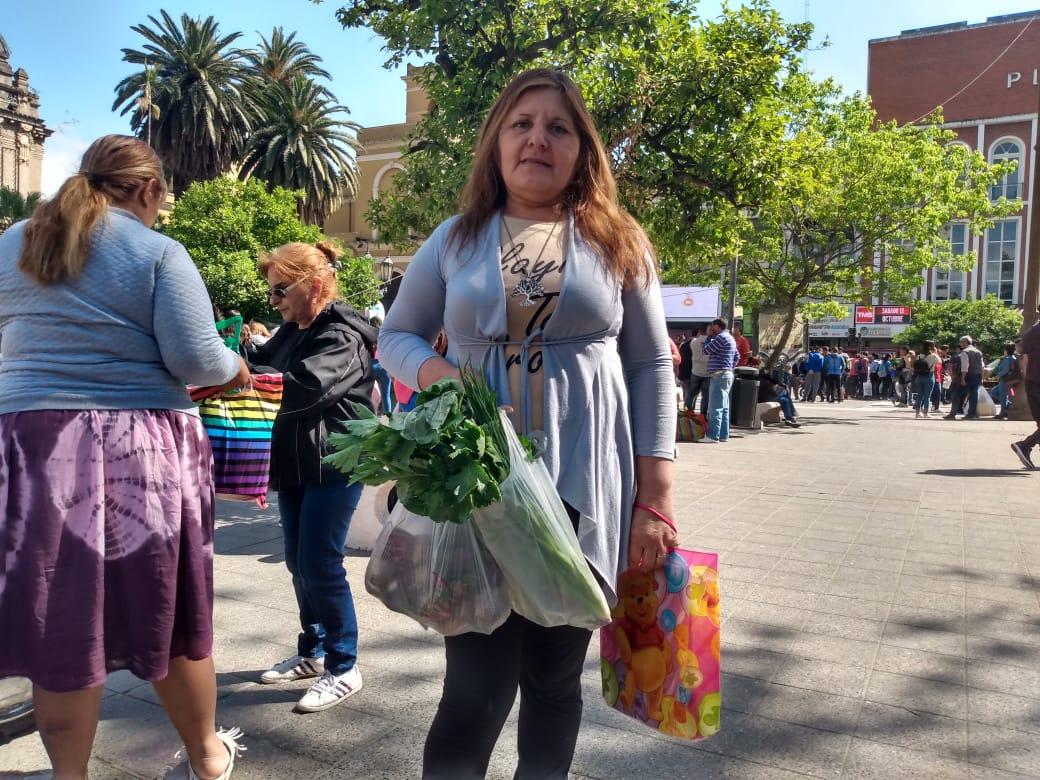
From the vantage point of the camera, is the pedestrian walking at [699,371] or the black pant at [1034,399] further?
the pedestrian walking at [699,371]

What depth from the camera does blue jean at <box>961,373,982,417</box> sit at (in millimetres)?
19516

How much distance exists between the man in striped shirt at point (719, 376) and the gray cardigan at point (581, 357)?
35.0 ft

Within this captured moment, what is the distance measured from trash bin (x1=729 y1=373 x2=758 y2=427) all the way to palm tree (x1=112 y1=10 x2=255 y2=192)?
Answer: 30530 millimetres

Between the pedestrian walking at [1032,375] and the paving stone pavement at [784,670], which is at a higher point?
the pedestrian walking at [1032,375]

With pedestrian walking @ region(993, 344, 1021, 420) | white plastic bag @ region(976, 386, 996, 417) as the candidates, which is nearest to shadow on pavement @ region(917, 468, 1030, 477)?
pedestrian walking @ region(993, 344, 1021, 420)

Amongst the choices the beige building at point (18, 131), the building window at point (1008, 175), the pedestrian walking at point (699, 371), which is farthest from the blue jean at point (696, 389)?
the beige building at point (18, 131)

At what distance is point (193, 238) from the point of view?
3128 cm

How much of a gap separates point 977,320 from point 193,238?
124ft

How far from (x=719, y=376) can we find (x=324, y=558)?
10.1 m

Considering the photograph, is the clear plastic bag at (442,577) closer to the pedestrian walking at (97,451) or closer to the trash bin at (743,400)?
the pedestrian walking at (97,451)

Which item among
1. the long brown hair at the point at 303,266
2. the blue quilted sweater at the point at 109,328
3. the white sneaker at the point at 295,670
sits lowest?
the white sneaker at the point at 295,670

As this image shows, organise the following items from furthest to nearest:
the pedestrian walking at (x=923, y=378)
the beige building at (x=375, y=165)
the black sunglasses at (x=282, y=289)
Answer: the beige building at (x=375, y=165) → the pedestrian walking at (x=923, y=378) → the black sunglasses at (x=282, y=289)

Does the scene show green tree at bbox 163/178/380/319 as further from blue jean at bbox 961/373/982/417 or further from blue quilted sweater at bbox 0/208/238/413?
blue quilted sweater at bbox 0/208/238/413

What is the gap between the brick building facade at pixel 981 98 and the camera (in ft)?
173
